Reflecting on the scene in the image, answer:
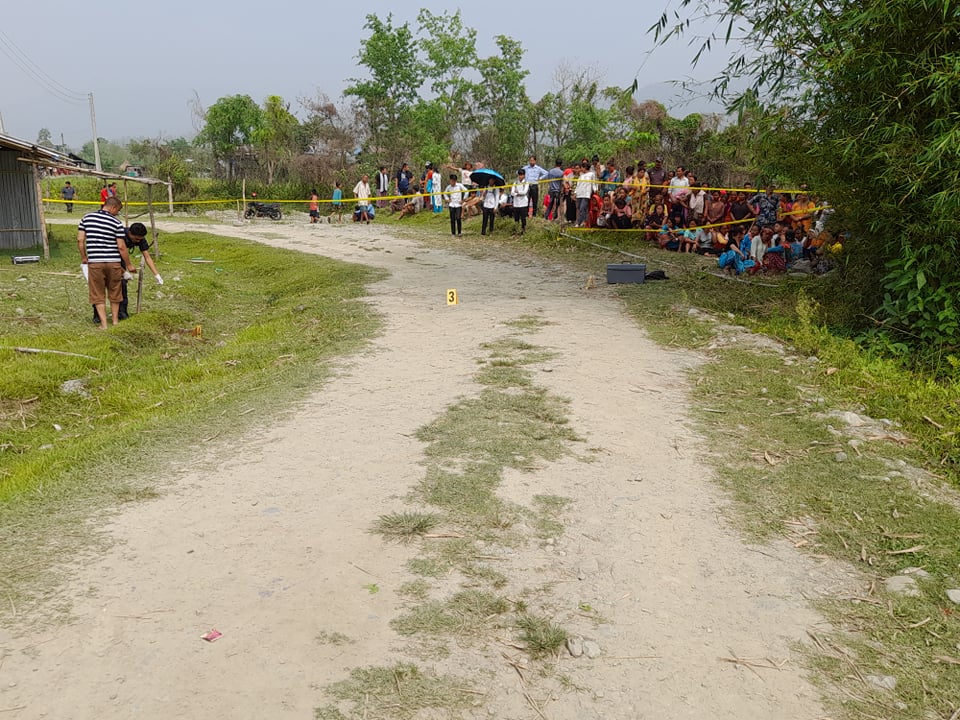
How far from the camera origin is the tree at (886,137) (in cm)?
700

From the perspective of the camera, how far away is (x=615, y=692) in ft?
10.2

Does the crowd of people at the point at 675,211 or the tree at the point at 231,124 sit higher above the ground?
the tree at the point at 231,124

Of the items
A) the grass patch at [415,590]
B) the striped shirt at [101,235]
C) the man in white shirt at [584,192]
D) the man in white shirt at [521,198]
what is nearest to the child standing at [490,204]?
the man in white shirt at [521,198]

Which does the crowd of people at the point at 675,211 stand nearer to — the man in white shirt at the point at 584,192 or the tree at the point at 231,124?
the man in white shirt at the point at 584,192

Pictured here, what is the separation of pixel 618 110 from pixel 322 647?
27.8m

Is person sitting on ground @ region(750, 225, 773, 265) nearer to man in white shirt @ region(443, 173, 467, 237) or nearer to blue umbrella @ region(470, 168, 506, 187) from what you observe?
man in white shirt @ region(443, 173, 467, 237)

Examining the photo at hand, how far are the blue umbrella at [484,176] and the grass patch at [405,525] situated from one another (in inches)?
625

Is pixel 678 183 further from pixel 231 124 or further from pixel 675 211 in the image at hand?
pixel 231 124

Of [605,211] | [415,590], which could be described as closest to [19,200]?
[605,211]

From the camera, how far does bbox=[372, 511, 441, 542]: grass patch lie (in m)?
4.25

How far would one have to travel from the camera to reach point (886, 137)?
24.3 ft

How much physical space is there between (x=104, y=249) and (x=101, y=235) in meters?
0.17

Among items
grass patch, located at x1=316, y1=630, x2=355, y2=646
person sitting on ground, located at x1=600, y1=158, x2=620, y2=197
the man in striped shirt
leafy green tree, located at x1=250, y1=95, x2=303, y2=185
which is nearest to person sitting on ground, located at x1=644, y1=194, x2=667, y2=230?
person sitting on ground, located at x1=600, y1=158, x2=620, y2=197

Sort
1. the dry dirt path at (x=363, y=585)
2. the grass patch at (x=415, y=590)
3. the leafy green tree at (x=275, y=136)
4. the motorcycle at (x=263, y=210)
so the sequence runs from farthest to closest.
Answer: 1. the leafy green tree at (x=275, y=136)
2. the motorcycle at (x=263, y=210)
3. the grass patch at (x=415, y=590)
4. the dry dirt path at (x=363, y=585)
